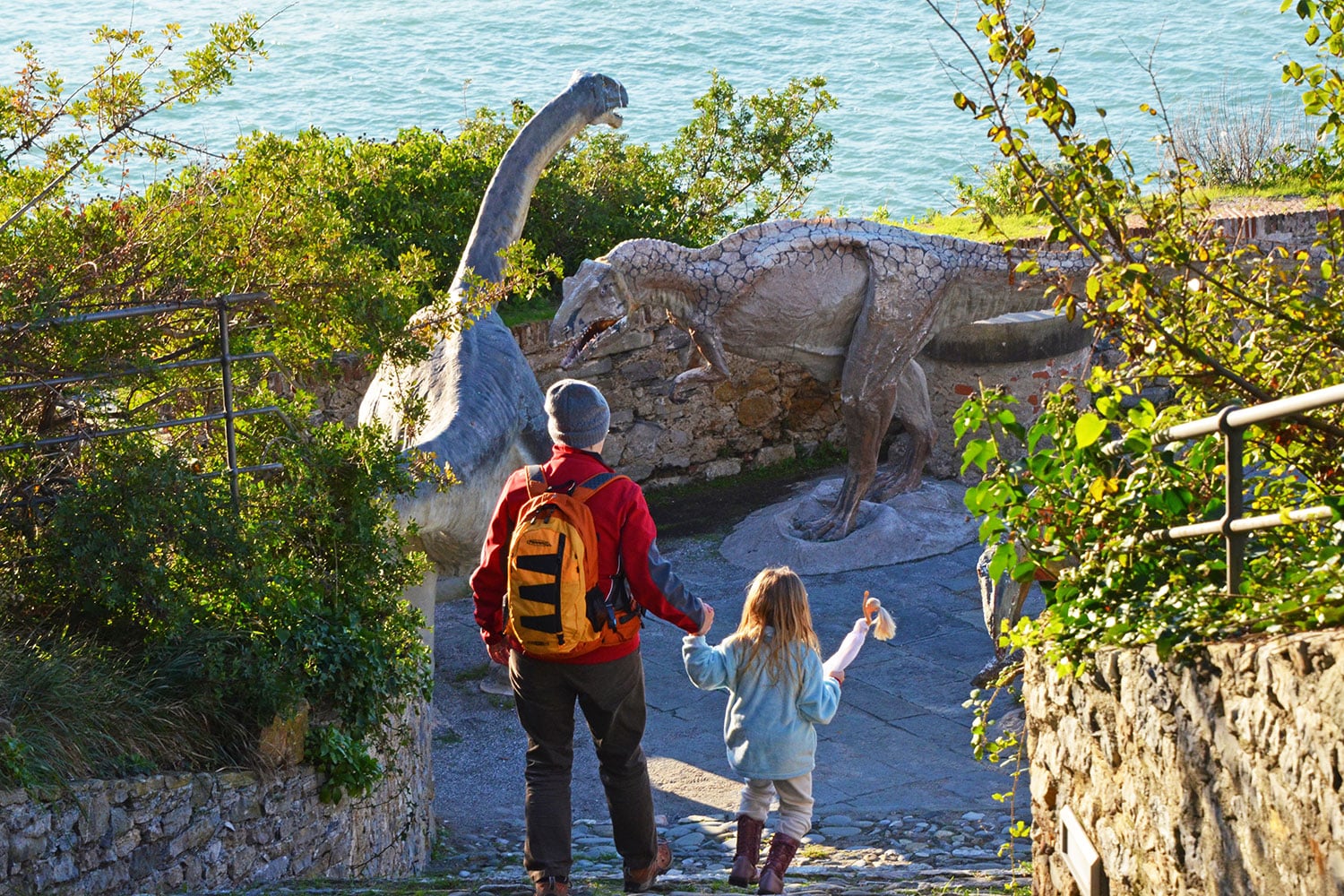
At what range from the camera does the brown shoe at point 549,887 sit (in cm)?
409

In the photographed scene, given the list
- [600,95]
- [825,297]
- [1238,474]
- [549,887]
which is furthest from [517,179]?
[1238,474]

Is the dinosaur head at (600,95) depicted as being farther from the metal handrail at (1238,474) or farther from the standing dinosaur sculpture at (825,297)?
the metal handrail at (1238,474)

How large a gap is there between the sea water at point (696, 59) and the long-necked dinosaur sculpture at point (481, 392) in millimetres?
10635

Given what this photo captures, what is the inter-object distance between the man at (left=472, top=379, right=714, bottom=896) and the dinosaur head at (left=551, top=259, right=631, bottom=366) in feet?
12.7

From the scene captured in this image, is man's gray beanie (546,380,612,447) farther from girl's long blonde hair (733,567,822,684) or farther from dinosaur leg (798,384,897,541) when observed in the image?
dinosaur leg (798,384,897,541)

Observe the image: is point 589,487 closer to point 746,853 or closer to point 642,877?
point 642,877

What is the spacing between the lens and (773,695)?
4645 millimetres

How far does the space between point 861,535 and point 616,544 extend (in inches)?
201

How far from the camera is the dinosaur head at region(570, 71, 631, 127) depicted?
7.75 m

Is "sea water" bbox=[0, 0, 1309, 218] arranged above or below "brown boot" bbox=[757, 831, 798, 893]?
above

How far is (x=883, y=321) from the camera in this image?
8.58 metres

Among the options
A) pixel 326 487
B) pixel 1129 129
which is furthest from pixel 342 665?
pixel 1129 129

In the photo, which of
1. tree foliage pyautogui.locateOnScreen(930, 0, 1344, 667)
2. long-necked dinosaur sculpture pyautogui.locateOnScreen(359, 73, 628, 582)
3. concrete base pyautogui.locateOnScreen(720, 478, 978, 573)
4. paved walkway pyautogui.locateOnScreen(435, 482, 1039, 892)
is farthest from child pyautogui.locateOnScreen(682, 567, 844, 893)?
concrete base pyautogui.locateOnScreen(720, 478, 978, 573)

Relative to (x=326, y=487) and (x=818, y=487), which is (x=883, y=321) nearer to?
(x=818, y=487)
